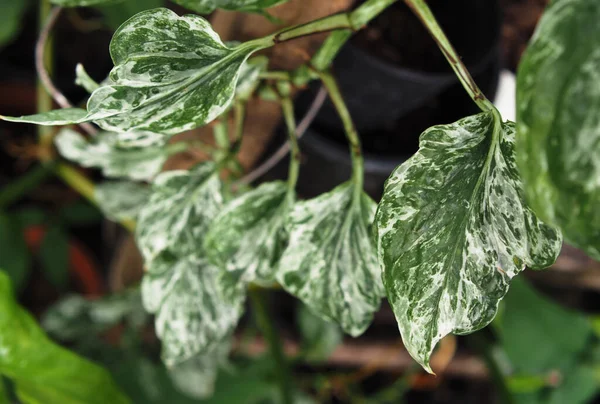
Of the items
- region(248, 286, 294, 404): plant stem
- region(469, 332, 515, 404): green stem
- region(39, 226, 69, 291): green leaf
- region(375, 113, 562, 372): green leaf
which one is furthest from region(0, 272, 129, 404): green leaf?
region(39, 226, 69, 291): green leaf

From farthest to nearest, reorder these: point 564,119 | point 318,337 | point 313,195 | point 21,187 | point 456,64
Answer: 1. point 318,337
2. point 313,195
3. point 21,187
4. point 456,64
5. point 564,119

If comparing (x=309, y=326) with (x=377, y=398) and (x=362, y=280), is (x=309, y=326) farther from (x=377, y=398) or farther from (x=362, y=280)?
(x=362, y=280)

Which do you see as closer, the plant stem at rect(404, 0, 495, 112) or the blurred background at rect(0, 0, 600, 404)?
the plant stem at rect(404, 0, 495, 112)

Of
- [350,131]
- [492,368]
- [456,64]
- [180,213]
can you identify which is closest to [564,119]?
[456,64]

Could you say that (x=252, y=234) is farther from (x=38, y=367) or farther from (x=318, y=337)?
(x=318, y=337)

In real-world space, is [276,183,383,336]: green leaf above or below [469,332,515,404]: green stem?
above

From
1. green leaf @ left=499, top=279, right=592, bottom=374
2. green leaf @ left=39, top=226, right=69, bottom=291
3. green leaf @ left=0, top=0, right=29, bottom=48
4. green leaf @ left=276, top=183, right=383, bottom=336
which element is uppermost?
green leaf @ left=0, top=0, right=29, bottom=48

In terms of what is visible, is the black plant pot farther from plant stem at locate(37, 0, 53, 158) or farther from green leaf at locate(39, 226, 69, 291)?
green leaf at locate(39, 226, 69, 291)
